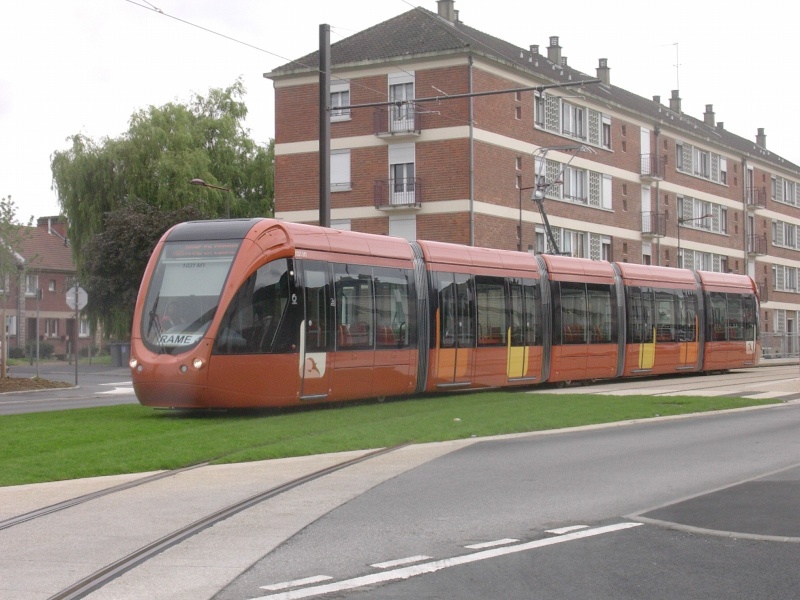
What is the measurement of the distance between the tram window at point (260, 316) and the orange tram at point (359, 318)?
0.02 meters

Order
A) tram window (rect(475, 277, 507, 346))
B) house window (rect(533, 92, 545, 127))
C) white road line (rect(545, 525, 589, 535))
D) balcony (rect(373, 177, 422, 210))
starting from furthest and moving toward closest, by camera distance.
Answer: house window (rect(533, 92, 545, 127)), balcony (rect(373, 177, 422, 210)), tram window (rect(475, 277, 507, 346)), white road line (rect(545, 525, 589, 535))

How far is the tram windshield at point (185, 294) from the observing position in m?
18.1

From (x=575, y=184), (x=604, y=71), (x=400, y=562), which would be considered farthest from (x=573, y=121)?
(x=400, y=562)

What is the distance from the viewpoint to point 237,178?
Answer: 6050 centimetres

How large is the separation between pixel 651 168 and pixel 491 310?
3659cm

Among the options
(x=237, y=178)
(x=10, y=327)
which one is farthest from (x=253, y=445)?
(x=10, y=327)

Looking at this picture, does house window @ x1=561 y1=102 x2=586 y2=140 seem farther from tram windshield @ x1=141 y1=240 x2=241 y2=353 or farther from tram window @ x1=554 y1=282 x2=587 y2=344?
tram windshield @ x1=141 y1=240 x2=241 y2=353

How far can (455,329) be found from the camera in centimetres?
2372

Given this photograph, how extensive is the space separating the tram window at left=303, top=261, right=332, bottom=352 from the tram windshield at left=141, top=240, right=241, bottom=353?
1.60 meters

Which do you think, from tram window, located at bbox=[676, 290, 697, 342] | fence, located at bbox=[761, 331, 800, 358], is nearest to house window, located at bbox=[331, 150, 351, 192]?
tram window, located at bbox=[676, 290, 697, 342]

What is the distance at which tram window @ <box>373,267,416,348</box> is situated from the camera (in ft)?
70.1

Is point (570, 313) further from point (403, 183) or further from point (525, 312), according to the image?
point (403, 183)

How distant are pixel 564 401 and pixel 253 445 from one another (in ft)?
27.9

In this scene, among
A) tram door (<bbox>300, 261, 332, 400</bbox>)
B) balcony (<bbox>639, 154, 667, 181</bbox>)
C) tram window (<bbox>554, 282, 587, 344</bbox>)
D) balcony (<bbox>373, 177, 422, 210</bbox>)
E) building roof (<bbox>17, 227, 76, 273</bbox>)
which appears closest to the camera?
tram door (<bbox>300, 261, 332, 400</bbox>)
